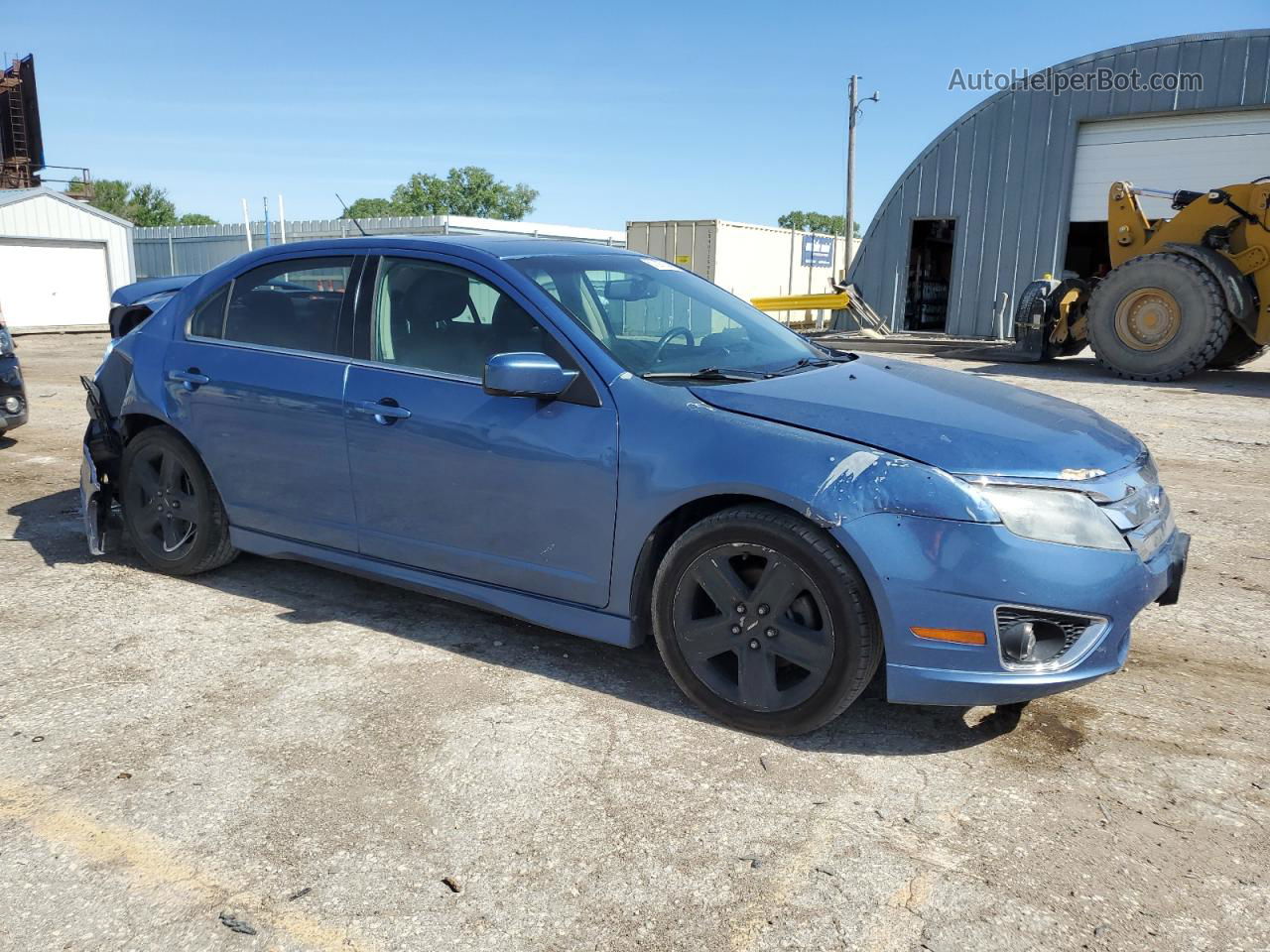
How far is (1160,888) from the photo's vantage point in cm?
238

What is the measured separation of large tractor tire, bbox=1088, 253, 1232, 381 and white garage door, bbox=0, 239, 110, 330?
81.3 ft

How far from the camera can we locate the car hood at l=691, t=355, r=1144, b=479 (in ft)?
9.37

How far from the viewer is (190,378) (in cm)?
438

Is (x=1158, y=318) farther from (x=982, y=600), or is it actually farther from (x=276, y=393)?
(x=276, y=393)

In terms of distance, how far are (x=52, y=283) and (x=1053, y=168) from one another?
25.0 meters

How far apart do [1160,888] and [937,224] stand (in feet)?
75.5

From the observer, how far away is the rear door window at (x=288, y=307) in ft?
13.4

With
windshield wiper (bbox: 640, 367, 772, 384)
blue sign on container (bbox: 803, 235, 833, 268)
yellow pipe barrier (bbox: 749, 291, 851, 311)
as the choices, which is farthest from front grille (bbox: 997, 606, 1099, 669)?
blue sign on container (bbox: 803, 235, 833, 268)

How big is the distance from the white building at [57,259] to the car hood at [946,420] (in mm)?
26333

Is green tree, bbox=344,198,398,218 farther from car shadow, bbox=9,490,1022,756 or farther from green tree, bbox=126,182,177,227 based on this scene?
car shadow, bbox=9,490,1022,756

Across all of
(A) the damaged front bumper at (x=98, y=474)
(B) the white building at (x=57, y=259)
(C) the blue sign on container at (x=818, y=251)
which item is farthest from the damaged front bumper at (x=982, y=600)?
(C) the blue sign on container at (x=818, y=251)

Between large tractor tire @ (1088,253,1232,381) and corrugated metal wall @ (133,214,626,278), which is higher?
corrugated metal wall @ (133,214,626,278)

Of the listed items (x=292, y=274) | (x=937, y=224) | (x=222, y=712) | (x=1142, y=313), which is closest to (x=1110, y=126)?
(x=937, y=224)

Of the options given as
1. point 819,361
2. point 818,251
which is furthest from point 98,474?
point 818,251
